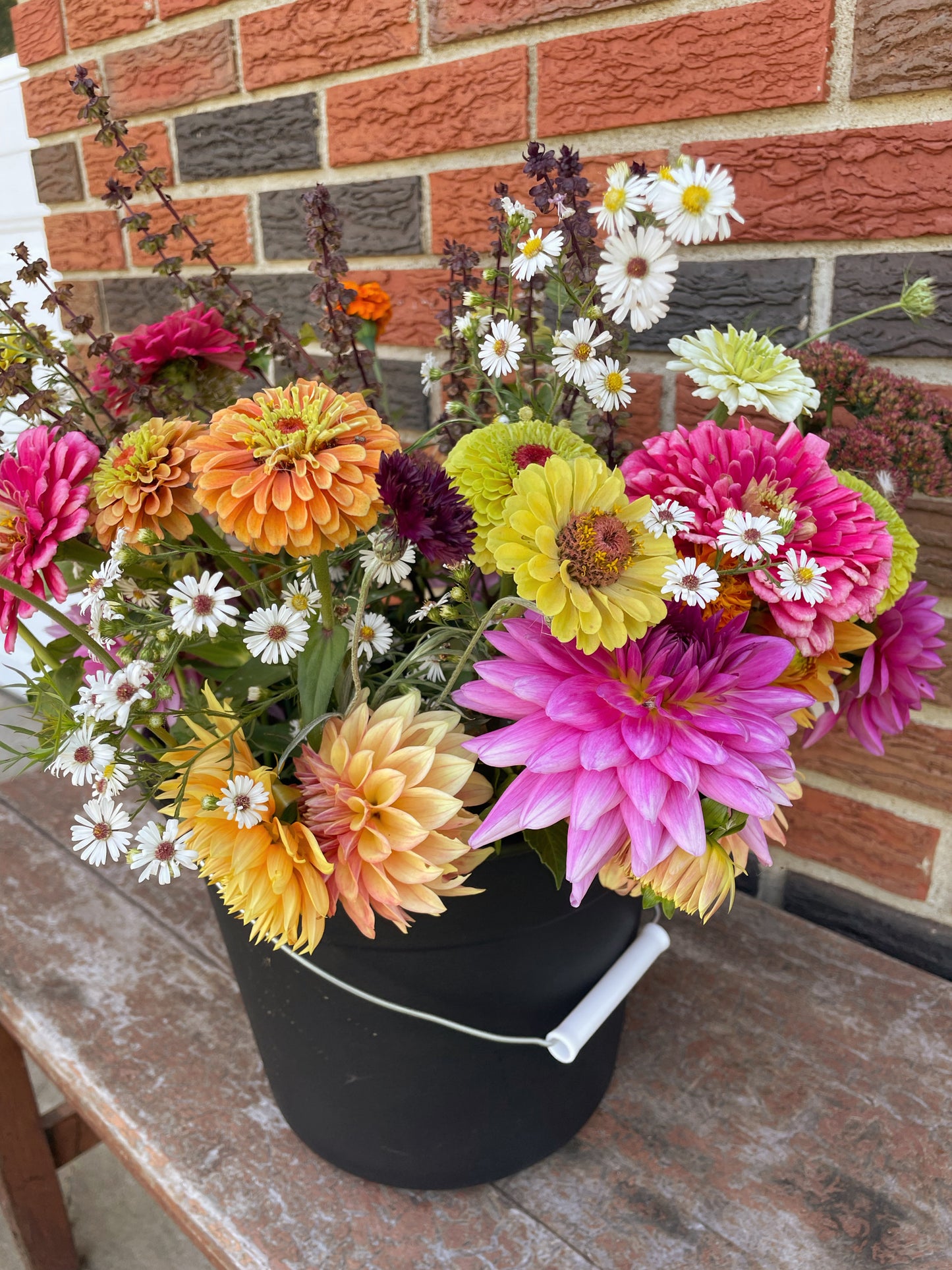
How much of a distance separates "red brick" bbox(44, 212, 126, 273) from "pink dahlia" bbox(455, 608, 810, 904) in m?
0.96

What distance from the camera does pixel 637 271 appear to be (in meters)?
0.45

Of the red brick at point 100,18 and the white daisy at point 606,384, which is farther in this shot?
the red brick at point 100,18

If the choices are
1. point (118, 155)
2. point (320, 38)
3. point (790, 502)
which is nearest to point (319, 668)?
point (790, 502)

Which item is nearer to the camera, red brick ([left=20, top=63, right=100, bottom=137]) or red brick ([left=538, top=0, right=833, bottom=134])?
red brick ([left=538, top=0, right=833, bottom=134])

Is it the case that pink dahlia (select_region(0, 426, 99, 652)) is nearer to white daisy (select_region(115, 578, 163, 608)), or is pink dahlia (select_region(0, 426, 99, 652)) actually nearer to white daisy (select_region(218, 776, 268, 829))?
white daisy (select_region(115, 578, 163, 608))

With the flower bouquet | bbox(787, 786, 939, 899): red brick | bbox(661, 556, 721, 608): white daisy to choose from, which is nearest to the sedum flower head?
the flower bouquet

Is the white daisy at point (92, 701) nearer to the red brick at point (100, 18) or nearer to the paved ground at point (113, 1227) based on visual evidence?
the paved ground at point (113, 1227)

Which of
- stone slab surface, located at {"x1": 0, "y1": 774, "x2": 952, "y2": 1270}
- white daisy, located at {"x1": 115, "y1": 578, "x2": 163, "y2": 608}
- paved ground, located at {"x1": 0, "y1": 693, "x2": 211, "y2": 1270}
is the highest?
white daisy, located at {"x1": 115, "y1": 578, "x2": 163, "y2": 608}

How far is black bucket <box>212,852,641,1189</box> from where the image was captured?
0.48m

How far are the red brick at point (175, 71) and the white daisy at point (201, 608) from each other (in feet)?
2.55

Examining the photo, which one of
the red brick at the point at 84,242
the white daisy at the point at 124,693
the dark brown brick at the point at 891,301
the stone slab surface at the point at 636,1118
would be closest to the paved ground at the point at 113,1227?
the stone slab surface at the point at 636,1118

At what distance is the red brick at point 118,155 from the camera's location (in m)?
1.04

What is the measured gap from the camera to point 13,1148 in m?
0.92

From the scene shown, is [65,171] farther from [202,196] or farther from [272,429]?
[272,429]
